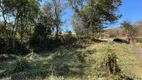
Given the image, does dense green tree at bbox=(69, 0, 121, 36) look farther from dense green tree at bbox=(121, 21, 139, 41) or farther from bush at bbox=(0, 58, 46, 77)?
bush at bbox=(0, 58, 46, 77)

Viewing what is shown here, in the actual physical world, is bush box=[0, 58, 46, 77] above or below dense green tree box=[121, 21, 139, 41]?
below

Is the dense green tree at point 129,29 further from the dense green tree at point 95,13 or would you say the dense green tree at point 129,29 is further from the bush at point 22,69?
the bush at point 22,69

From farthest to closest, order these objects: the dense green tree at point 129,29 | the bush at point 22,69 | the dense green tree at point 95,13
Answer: the dense green tree at point 129,29, the dense green tree at point 95,13, the bush at point 22,69

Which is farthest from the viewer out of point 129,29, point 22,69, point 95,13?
point 129,29

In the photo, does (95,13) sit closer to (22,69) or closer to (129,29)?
(129,29)

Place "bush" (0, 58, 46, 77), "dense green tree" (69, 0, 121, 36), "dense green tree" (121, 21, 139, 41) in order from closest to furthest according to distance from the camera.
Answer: "bush" (0, 58, 46, 77), "dense green tree" (69, 0, 121, 36), "dense green tree" (121, 21, 139, 41)

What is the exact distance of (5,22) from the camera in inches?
637

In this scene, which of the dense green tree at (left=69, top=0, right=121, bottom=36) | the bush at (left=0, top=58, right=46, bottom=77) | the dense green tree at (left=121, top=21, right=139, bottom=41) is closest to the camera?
the bush at (left=0, top=58, right=46, bottom=77)

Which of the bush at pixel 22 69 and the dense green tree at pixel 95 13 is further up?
the dense green tree at pixel 95 13

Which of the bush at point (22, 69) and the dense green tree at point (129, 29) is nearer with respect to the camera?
the bush at point (22, 69)

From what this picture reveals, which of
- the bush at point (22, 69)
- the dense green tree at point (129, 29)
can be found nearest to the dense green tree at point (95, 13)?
the dense green tree at point (129, 29)

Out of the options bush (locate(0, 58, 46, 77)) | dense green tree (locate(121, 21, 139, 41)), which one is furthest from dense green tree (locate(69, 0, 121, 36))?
bush (locate(0, 58, 46, 77))

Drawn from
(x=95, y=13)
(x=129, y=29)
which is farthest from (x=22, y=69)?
(x=129, y=29)

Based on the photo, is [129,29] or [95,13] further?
[129,29]
